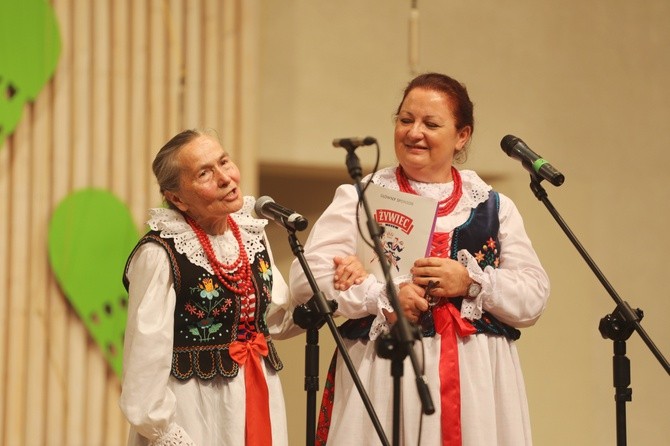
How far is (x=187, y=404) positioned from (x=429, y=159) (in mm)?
948

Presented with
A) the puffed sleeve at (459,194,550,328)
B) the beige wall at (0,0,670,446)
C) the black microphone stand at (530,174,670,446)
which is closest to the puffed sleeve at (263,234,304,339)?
the puffed sleeve at (459,194,550,328)

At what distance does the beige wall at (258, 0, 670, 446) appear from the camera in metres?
5.29

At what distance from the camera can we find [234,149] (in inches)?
194

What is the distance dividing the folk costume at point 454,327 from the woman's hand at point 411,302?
4cm

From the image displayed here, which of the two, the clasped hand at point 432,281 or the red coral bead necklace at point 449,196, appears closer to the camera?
the clasped hand at point 432,281

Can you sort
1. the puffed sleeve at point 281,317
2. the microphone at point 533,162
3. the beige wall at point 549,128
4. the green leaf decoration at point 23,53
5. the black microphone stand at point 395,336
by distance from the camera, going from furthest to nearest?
1. the beige wall at point 549,128
2. the green leaf decoration at point 23,53
3. the puffed sleeve at point 281,317
4. the microphone at point 533,162
5. the black microphone stand at point 395,336

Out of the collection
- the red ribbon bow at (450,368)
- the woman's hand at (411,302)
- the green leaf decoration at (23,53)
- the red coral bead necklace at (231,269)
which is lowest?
the red ribbon bow at (450,368)

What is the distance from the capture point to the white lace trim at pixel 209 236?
9.72 feet

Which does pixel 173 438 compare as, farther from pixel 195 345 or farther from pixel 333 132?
pixel 333 132

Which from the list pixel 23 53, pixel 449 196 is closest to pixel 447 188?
pixel 449 196

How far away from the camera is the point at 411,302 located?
2922 mm

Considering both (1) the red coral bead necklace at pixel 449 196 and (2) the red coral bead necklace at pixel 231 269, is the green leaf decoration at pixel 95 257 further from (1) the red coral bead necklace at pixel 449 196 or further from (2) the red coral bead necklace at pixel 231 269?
(1) the red coral bead necklace at pixel 449 196

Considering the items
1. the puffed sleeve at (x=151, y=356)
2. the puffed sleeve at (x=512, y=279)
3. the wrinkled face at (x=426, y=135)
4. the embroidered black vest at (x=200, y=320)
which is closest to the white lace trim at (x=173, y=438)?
the puffed sleeve at (x=151, y=356)

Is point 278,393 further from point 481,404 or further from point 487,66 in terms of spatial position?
point 487,66
